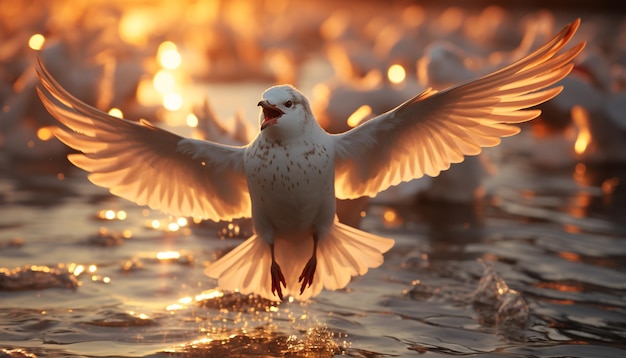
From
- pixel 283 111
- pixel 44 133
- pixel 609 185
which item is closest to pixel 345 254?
pixel 283 111

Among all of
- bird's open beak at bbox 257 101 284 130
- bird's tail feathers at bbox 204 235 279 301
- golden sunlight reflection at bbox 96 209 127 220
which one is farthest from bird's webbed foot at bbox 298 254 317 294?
golden sunlight reflection at bbox 96 209 127 220

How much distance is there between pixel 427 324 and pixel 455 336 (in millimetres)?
262

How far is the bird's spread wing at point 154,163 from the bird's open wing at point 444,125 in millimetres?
678

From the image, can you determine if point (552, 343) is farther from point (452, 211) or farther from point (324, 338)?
point (452, 211)

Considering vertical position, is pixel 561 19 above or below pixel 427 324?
above

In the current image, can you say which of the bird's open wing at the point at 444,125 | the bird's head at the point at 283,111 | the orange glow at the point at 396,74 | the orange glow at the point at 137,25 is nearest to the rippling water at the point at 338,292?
the bird's open wing at the point at 444,125

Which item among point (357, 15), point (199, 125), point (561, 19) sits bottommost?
point (199, 125)

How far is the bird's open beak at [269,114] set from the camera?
16.1 feet

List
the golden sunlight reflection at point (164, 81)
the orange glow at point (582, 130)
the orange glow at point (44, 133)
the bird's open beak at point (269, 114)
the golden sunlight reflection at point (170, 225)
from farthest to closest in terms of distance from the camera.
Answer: the golden sunlight reflection at point (164, 81) < the orange glow at point (582, 130) < the orange glow at point (44, 133) < the golden sunlight reflection at point (170, 225) < the bird's open beak at point (269, 114)

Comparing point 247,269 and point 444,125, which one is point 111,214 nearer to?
point 247,269

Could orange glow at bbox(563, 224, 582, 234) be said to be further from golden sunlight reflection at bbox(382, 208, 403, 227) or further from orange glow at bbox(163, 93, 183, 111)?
orange glow at bbox(163, 93, 183, 111)

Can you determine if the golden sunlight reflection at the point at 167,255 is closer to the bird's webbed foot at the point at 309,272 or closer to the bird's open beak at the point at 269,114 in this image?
the bird's webbed foot at the point at 309,272

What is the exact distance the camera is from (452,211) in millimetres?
9133

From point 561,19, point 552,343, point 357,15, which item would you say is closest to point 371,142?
Answer: point 552,343
